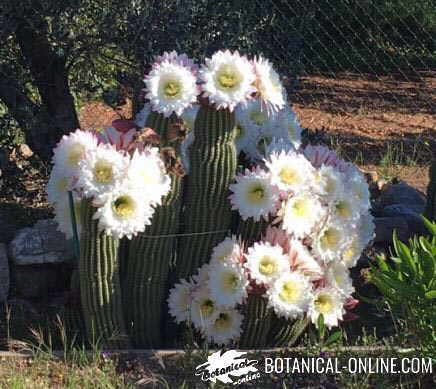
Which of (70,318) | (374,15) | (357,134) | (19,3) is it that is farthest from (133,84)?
(374,15)

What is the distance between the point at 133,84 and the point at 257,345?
2.08 metres

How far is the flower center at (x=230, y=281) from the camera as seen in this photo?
3.63 metres

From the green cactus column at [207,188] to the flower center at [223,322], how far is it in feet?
0.80

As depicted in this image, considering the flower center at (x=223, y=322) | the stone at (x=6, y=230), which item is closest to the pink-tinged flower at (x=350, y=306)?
the flower center at (x=223, y=322)

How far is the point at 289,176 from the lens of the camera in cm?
365

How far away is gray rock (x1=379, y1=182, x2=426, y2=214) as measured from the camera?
17.9 ft

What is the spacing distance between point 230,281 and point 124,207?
1.73 ft

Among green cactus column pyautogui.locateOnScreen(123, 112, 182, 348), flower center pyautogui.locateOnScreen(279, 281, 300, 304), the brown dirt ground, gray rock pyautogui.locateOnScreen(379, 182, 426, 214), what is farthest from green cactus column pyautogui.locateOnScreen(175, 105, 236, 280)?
gray rock pyautogui.locateOnScreen(379, 182, 426, 214)

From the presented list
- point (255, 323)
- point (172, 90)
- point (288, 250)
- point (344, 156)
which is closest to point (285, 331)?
point (255, 323)

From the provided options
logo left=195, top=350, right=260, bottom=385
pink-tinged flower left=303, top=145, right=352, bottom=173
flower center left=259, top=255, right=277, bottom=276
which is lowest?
logo left=195, top=350, right=260, bottom=385

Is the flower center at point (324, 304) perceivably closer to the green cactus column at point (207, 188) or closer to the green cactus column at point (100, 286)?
the green cactus column at point (207, 188)

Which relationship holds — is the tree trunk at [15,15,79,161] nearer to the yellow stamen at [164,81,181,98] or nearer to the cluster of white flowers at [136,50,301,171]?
the cluster of white flowers at [136,50,301,171]

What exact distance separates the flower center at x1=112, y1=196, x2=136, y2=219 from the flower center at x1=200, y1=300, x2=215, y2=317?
0.54 metres

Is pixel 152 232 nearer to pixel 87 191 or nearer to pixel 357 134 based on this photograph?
pixel 87 191
